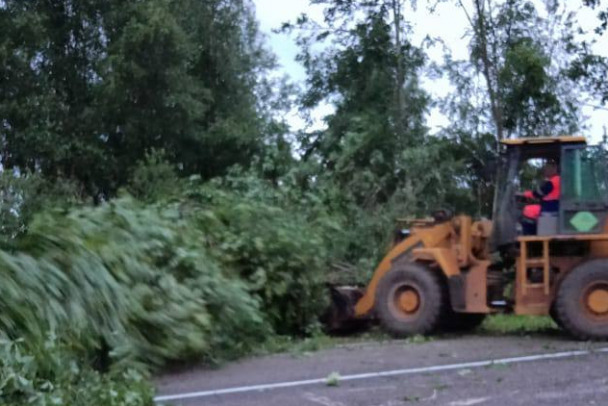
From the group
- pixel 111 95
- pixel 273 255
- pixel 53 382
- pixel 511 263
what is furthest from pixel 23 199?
→ pixel 111 95

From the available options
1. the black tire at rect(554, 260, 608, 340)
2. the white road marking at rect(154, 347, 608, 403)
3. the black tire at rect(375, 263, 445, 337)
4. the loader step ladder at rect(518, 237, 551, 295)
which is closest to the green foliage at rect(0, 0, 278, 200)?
the black tire at rect(375, 263, 445, 337)

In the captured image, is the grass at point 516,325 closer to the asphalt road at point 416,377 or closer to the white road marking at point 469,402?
the asphalt road at point 416,377

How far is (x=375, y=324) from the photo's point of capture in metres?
16.6

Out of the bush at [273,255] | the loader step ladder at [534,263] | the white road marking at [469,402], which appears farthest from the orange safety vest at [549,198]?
the white road marking at [469,402]

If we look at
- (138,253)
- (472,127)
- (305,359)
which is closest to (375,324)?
(305,359)

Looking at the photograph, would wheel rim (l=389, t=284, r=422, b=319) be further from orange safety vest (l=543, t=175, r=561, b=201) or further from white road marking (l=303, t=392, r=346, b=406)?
white road marking (l=303, t=392, r=346, b=406)

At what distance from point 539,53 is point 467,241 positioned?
15852mm

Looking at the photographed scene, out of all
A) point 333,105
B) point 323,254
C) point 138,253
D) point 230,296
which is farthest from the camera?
point 333,105

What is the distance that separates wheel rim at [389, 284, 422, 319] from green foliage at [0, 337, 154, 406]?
634 centimetres

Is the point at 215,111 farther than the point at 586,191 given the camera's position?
Yes

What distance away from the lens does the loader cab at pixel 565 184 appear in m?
14.4

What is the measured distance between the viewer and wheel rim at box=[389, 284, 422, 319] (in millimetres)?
15336

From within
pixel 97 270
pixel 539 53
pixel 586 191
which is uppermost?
pixel 539 53

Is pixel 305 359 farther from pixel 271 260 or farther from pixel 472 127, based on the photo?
pixel 472 127
